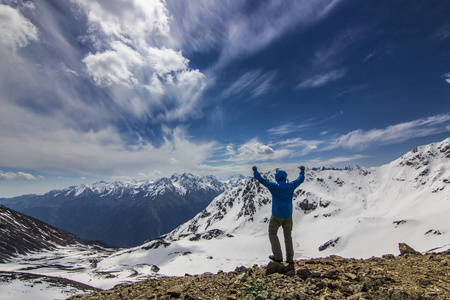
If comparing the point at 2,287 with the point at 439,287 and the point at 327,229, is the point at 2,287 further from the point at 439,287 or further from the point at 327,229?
the point at 327,229

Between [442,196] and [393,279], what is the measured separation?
10087 inches

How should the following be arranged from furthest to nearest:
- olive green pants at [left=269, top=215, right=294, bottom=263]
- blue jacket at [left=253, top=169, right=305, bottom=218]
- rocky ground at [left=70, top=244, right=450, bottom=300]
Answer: blue jacket at [left=253, top=169, right=305, bottom=218], olive green pants at [left=269, top=215, right=294, bottom=263], rocky ground at [left=70, top=244, right=450, bottom=300]

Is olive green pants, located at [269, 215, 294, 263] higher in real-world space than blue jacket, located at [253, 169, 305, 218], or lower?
lower

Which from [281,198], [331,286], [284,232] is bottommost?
[331,286]

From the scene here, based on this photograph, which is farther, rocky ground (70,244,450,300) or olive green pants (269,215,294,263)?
olive green pants (269,215,294,263)

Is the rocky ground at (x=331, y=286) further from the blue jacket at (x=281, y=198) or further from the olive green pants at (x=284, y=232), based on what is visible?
the blue jacket at (x=281, y=198)

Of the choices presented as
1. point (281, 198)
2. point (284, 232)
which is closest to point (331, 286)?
point (284, 232)

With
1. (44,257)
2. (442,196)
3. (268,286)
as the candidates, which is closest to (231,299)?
(268,286)

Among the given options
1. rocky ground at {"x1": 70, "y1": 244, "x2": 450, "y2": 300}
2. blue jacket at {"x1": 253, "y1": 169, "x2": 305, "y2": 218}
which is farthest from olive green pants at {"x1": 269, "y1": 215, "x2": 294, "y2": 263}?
rocky ground at {"x1": 70, "y1": 244, "x2": 450, "y2": 300}

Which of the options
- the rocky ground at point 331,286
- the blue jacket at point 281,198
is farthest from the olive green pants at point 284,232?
the rocky ground at point 331,286

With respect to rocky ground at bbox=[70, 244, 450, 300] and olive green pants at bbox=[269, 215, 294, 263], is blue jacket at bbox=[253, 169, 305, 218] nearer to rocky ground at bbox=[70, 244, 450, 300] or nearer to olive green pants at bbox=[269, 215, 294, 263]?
olive green pants at bbox=[269, 215, 294, 263]

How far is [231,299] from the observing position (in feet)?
21.0

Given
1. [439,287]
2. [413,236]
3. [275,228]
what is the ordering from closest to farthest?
[439,287]
[275,228]
[413,236]

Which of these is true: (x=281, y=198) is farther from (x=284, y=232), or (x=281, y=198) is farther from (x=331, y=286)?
(x=331, y=286)
